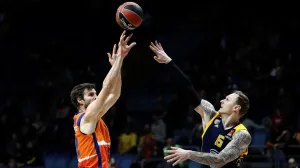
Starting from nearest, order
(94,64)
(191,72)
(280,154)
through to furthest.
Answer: (280,154) < (191,72) < (94,64)

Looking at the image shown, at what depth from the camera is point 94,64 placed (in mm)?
15656

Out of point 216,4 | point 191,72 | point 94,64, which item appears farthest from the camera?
point 216,4

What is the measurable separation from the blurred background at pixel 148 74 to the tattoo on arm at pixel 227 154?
5430 mm

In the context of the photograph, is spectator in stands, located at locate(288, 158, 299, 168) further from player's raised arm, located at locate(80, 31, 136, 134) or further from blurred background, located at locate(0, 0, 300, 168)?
player's raised arm, located at locate(80, 31, 136, 134)

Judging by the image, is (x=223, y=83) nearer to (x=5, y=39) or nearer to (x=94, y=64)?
(x=94, y=64)

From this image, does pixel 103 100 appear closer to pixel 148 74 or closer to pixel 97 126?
pixel 97 126

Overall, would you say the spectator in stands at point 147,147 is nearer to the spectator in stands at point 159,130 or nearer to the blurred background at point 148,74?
the blurred background at point 148,74

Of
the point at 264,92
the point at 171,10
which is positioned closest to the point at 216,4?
the point at 171,10

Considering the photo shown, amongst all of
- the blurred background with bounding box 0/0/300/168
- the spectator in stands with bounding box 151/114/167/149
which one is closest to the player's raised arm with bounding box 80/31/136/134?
the blurred background with bounding box 0/0/300/168

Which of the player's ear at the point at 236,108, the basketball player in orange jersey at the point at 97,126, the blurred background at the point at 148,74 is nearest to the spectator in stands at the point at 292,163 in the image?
the blurred background at the point at 148,74

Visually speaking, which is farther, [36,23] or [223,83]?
[36,23]

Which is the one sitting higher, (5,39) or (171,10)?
(171,10)

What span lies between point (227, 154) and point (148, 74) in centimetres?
999

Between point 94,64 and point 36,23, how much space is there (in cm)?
254
